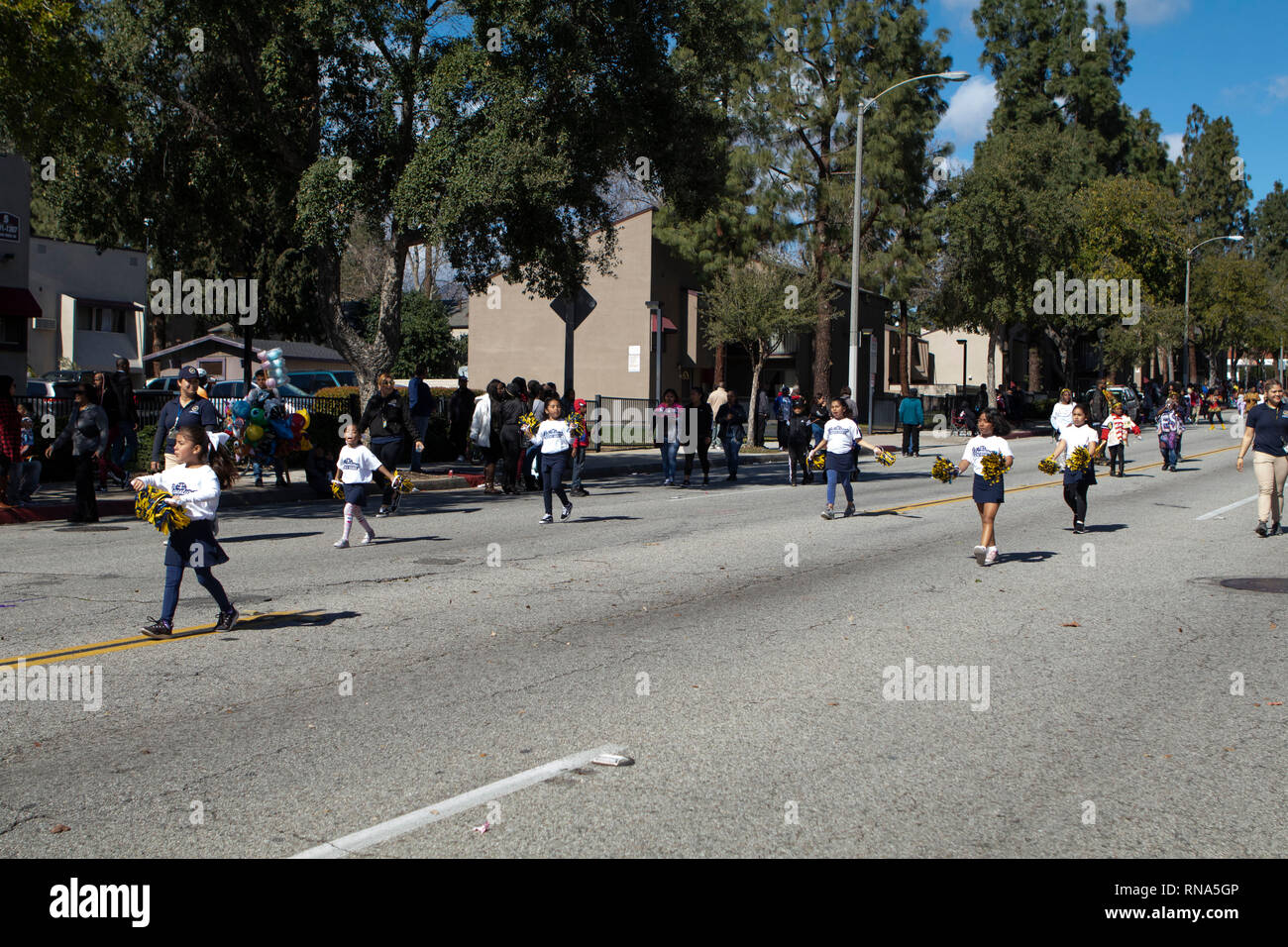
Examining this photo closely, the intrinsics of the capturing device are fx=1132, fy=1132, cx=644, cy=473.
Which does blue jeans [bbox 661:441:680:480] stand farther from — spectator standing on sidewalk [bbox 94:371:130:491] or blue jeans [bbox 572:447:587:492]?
spectator standing on sidewalk [bbox 94:371:130:491]

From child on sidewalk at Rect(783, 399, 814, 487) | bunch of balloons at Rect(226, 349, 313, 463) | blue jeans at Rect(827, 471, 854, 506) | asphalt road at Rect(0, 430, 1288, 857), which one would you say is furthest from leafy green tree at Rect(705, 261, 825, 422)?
A: asphalt road at Rect(0, 430, 1288, 857)

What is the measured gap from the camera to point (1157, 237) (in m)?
56.1

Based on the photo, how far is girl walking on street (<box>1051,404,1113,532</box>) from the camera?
1369 centimetres

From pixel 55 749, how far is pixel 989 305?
45.2 m

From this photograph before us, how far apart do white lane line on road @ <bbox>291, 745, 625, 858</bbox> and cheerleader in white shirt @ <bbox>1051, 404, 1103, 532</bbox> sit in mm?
9795

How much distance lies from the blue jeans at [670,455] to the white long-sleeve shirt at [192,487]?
13.4m

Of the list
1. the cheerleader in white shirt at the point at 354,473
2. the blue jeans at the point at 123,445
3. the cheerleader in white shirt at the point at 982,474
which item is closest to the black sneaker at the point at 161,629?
the cheerleader in white shirt at the point at 354,473

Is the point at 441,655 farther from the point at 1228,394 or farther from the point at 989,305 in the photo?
the point at 1228,394

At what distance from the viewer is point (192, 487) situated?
7.80 metres

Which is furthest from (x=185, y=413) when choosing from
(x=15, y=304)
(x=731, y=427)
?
(x=15, y=304)

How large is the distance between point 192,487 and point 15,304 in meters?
22.1

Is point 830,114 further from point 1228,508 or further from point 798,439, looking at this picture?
point 1228,508

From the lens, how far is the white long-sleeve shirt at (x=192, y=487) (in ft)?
25.5
